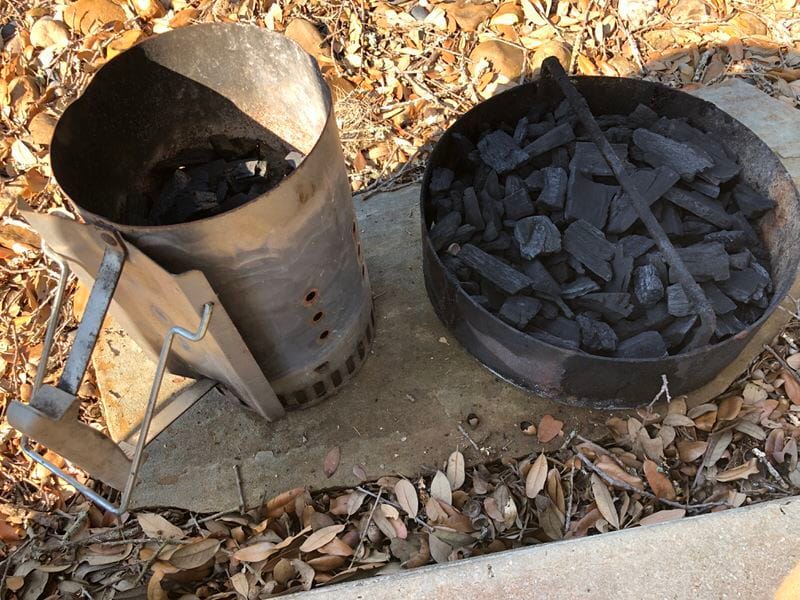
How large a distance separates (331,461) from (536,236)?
1077 millimetres

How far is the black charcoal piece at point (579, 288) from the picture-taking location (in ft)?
7.14

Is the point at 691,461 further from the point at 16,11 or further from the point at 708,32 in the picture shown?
the point at 16,11

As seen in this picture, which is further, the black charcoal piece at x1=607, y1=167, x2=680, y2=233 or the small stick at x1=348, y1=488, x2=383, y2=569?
the black charcoal piece at x1=607, y1=167, x2=680, y2=233

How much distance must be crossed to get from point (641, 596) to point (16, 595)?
1890 mm

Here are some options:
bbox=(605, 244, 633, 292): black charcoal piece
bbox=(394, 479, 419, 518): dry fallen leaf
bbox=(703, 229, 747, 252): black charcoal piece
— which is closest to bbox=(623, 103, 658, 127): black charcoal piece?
bbox=(703, 229, 747, 252): black charcoal piece

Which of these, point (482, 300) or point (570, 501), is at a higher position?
point (482, 300)

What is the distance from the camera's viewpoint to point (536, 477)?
209 centimetres

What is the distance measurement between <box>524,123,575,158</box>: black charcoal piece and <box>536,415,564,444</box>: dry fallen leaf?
3.38ft

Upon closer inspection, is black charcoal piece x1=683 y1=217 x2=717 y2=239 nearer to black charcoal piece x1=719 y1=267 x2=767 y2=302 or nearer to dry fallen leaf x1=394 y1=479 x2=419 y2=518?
black charcoal piece x1=719 y1=267 x2=767 y2=302

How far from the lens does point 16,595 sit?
200 centimetres

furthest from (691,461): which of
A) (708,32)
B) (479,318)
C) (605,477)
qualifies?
(708,32)

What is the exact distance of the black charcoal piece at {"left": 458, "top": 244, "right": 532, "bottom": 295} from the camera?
2156 mm

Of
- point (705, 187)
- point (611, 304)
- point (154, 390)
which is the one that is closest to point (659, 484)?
point (611, 304)

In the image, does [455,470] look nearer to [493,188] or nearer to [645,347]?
[645,347]
